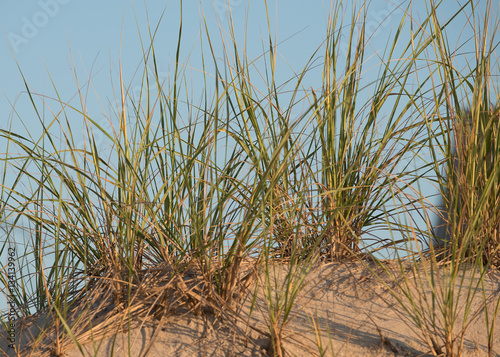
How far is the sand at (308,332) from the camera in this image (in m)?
1.32

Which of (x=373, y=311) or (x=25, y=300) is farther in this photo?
(x=25, y=300)

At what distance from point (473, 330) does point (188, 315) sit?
2.50ft

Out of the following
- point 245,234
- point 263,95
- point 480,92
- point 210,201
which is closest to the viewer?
point 245,234

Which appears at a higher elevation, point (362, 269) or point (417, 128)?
point (417, 128)

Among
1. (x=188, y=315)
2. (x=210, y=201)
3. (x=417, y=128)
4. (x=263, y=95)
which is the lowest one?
(x=188, y=315)

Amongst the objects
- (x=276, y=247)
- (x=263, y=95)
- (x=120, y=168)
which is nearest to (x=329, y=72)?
(x=263, y=95)

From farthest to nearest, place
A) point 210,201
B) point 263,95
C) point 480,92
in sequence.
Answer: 1. point 263,95
2. point 480,92
3. point 210,201

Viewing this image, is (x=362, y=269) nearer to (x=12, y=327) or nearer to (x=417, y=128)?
(x=417, y=128)

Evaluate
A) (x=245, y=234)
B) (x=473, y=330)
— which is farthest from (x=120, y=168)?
(x=473, y=330)

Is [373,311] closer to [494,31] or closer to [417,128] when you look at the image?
[417,128]

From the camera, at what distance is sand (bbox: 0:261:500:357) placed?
4.32 feet

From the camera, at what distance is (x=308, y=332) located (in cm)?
136

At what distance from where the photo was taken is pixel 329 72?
5.86 ft

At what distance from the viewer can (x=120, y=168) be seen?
159 cm
